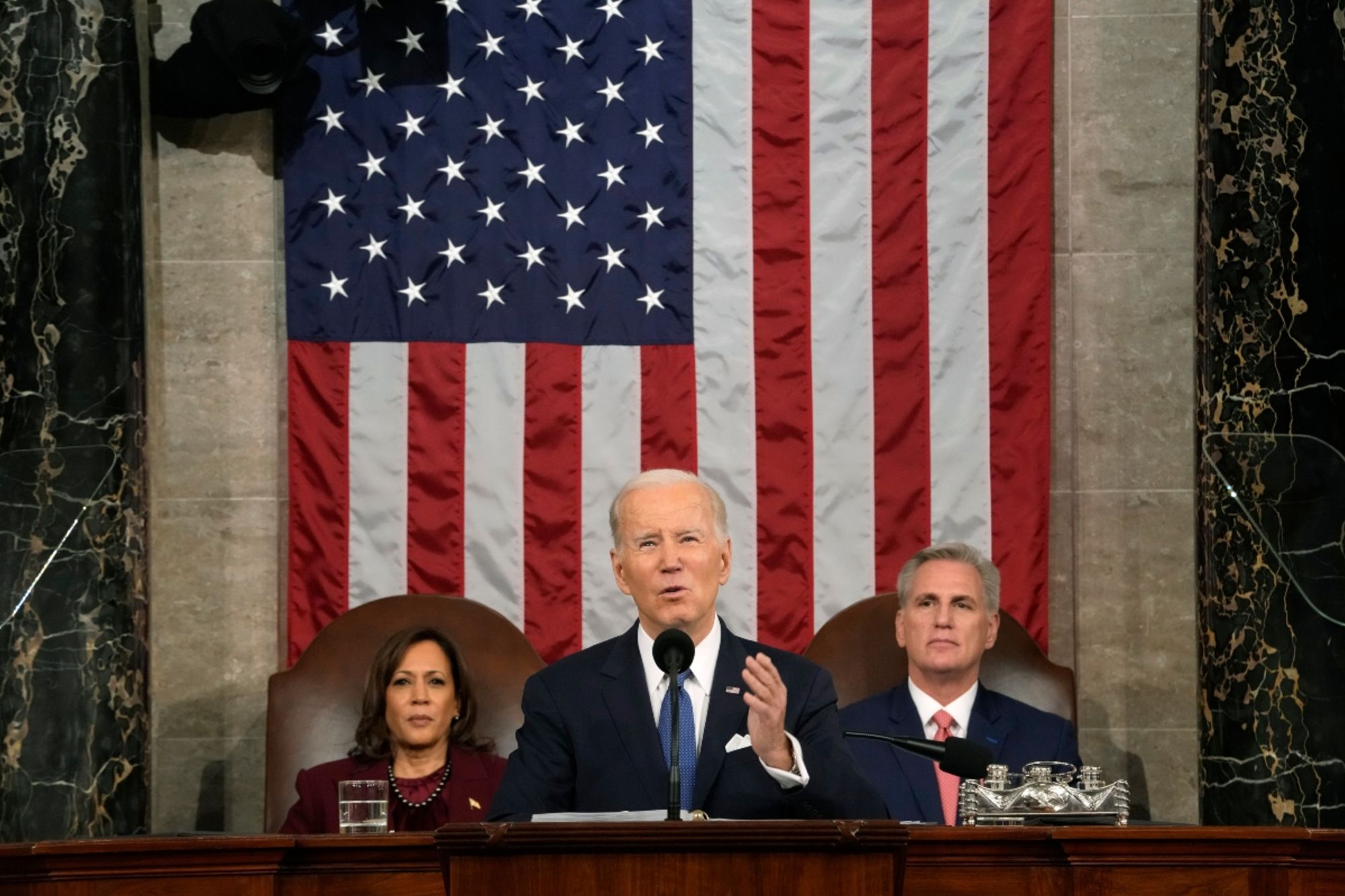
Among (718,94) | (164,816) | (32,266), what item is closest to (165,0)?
(32,266)

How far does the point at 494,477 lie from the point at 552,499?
235 mm

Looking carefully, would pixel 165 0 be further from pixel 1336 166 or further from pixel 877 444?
pixel 1336 166

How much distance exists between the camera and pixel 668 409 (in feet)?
22.6

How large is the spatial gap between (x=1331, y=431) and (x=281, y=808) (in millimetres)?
3597

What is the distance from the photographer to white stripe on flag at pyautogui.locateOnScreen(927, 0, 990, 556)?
270 inches

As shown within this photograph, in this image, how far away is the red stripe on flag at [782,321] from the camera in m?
6.83

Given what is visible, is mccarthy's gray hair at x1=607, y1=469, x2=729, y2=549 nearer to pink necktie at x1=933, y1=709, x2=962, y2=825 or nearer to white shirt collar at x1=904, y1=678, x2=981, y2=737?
pink necktie at x1=933, y1=709, x2=962, y2=825

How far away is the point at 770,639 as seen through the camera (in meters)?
6.81

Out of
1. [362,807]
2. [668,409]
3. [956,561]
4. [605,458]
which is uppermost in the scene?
[668,409]

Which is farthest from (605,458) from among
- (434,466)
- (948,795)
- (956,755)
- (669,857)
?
(669,857)

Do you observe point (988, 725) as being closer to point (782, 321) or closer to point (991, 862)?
point (991, 862)

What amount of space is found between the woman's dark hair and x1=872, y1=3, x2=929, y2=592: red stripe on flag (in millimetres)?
1859

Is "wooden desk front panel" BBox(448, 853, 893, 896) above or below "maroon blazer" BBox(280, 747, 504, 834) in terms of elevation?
Answer: above

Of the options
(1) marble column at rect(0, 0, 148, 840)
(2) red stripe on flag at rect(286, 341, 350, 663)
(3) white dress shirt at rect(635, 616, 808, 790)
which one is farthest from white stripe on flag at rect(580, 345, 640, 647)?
(3) white dress shirt at rect(635, 616, 808, 790)
